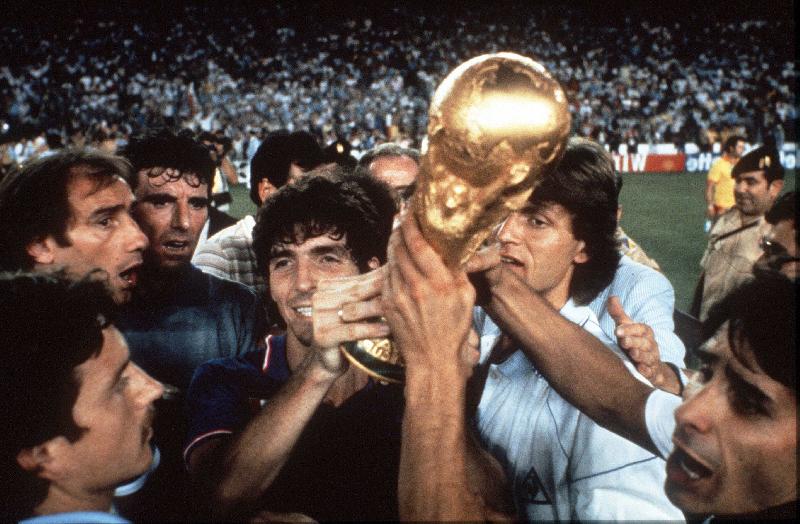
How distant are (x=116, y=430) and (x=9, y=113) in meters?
21.3

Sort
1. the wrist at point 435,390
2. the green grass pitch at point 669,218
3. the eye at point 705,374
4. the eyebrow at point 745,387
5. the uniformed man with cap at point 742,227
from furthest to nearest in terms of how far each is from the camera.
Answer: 1. the green grass pitch at point 669,218
2. the uniformed man with cap at point 742,227
3. the eye at point 705,374
4. the eyebrow at point 745,387
5. the wrist at point 435,390

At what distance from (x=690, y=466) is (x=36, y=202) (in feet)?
6.82

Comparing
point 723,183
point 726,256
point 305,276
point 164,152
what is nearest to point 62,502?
point 305,276

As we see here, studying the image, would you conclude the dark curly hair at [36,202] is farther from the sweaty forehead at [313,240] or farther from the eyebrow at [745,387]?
the eyebrow at [745,387]

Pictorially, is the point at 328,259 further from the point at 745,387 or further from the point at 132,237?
the point at 745,387

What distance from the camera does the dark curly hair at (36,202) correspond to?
214cm

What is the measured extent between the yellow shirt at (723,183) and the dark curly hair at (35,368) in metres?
9.13

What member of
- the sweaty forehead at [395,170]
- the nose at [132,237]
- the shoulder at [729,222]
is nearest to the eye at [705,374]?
the nose at [132,237]

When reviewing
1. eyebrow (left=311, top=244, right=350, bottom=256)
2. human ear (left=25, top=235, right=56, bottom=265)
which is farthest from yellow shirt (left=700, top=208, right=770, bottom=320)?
human ear (left=25, top=235, right=56, bottom=265)

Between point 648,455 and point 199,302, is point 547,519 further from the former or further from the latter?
point 199,302

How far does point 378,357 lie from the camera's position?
1194 mm

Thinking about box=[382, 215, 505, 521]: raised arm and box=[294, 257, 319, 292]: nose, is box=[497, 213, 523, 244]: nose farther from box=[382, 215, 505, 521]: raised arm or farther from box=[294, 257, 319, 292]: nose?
box=[382, 215, 505, 521]: raised arm

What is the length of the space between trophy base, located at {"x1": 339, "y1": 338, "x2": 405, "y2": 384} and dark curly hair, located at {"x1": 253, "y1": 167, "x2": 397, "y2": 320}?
0.78m

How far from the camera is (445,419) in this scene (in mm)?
1023
